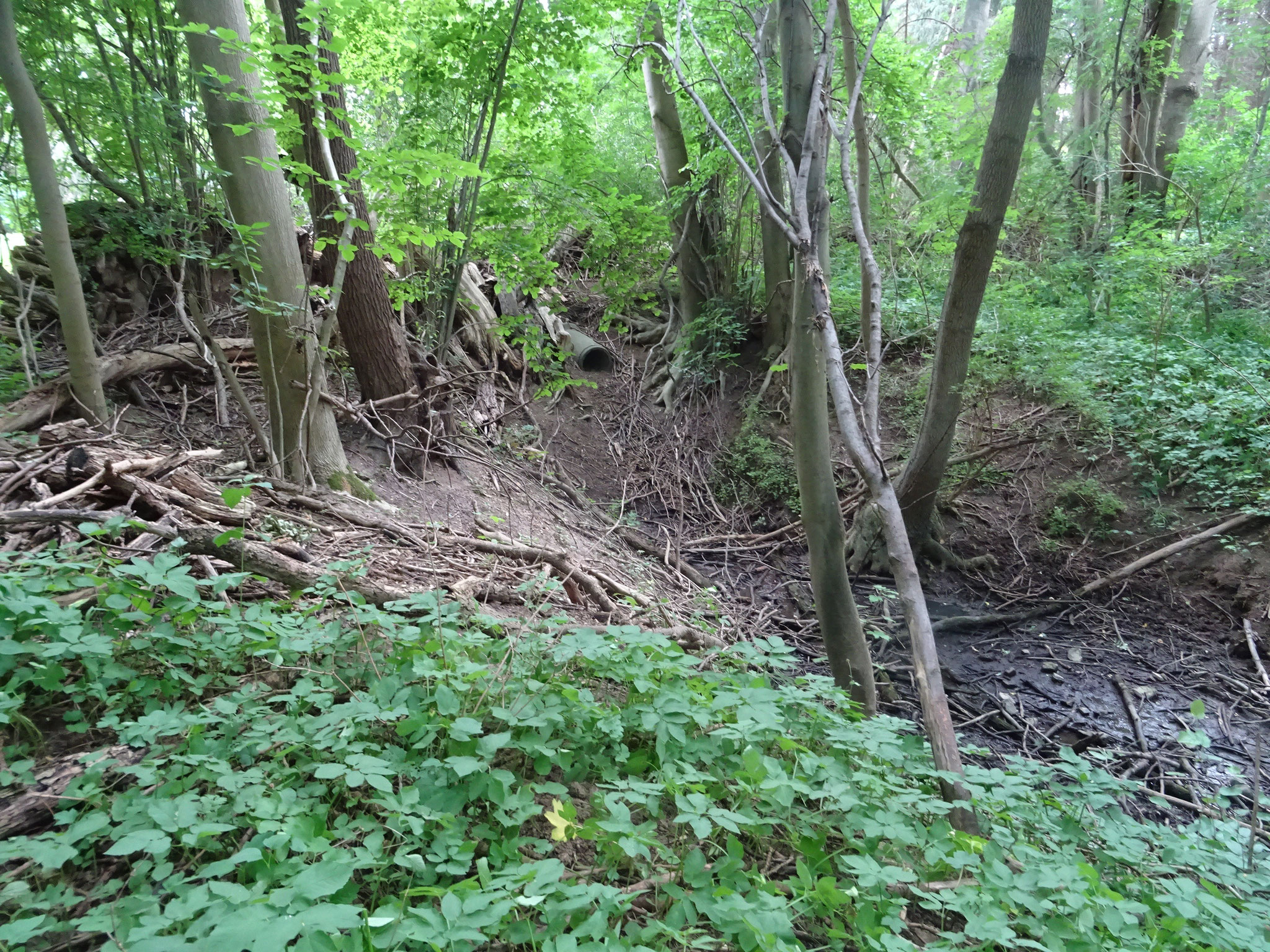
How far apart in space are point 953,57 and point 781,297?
14.5ft

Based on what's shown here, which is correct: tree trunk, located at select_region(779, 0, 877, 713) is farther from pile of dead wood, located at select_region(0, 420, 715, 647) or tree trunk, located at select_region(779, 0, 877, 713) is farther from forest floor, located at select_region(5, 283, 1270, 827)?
pile of dead wood, located at select_region(0, 420, 715, 647)

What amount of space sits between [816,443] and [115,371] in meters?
5.29

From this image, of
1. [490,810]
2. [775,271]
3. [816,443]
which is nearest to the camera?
[490,810]

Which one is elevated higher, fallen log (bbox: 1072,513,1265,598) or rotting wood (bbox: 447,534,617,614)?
rotting wood (bbox: 447,534,617,614)

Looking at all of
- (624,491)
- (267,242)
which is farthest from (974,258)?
(267,242)

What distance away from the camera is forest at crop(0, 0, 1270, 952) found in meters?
1.75

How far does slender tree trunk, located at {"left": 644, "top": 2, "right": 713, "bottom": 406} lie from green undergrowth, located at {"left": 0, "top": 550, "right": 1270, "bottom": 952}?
7.20 meters

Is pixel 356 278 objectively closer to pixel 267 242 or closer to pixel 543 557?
pixel 267 242

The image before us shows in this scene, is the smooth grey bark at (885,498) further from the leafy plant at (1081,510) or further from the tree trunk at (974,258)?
the leafy plant at (1081,510)

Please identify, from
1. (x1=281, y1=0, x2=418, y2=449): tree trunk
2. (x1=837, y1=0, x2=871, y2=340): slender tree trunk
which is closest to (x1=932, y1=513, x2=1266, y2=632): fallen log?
(x1=837, y1=0, x2=871, y2=340): slender tree trunk

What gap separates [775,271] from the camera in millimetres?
8703

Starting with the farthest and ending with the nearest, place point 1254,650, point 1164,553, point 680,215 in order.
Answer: point 680,215 < point 1164,553 < point 1254,650

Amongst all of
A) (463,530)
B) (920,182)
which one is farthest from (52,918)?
(920,182)

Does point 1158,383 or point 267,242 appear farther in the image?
point 1158,383
